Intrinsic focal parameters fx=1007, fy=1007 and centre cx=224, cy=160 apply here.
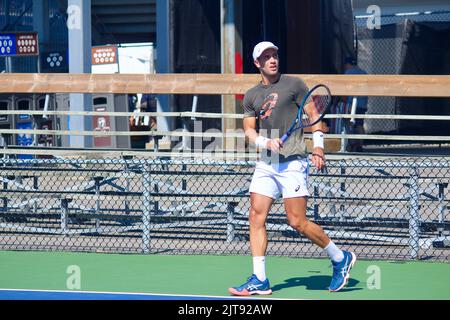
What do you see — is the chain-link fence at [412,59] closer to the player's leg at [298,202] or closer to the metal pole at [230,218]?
the metal pole at [230,218]

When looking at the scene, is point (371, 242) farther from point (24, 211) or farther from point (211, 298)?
point (24, 211)

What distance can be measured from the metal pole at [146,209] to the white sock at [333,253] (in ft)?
9.15

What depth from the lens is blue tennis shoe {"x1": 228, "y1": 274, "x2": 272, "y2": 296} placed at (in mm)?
7977

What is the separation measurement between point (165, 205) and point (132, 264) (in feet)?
10.5

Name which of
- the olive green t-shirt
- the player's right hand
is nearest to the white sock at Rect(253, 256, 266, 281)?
the olive green t-shirt

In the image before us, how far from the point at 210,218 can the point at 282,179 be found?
322 cm

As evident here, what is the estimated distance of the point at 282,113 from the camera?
798 centimetres

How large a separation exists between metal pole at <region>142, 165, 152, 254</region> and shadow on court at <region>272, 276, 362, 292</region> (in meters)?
2.05

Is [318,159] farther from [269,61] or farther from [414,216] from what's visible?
[414,216]

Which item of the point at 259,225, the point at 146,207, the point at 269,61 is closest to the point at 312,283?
the point at 259,225

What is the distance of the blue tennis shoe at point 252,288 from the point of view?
7.98 m

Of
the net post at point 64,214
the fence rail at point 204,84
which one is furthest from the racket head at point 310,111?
the net post at point 64,214

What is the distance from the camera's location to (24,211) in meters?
11.8
